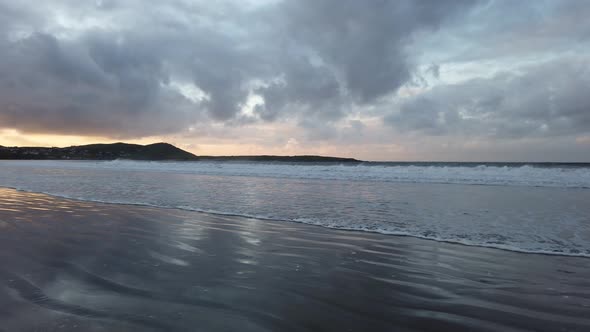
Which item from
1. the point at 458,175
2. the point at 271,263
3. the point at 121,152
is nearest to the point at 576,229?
the point at 271,263

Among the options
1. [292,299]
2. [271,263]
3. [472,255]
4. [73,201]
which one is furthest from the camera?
[73,201]

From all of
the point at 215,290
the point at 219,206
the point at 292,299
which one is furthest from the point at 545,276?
the point at 219,206

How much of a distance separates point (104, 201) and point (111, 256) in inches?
291

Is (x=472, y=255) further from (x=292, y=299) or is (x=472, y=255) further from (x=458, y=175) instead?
(x=458, y=175)

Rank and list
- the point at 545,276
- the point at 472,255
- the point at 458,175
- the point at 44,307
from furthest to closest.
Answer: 1. the point at 458,175
2. the point at 472,255
3. the point at 545,276
4. the point at 44,307

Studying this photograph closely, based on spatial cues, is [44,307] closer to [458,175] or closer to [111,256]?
[111,256]

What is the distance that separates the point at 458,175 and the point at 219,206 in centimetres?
2106

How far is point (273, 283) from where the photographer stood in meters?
3.91

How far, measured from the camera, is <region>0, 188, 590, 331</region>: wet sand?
115 inches

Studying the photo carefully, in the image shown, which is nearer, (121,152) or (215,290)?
(215,290)

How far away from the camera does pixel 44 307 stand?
3.06m

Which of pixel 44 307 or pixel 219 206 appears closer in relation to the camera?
pixel 44 307

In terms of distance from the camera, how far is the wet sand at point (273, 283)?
2934 mm

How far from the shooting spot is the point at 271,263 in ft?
15.4
